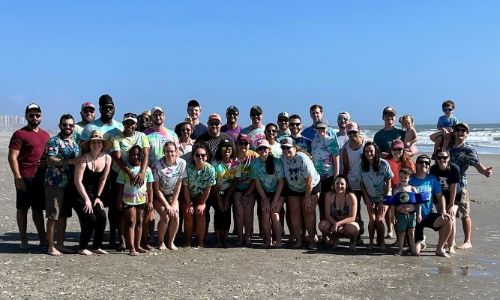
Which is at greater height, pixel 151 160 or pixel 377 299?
pixel 151 160

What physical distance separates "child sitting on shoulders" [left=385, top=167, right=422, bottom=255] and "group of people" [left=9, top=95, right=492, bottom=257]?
0.05 feet

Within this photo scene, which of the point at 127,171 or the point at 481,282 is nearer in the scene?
the point at 481,282

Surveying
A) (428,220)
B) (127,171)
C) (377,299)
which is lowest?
(377,299)

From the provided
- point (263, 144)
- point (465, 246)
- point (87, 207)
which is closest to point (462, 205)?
point (465, 246)

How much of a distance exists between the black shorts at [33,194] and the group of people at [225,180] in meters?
0.01

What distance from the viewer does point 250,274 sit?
23.5 feet

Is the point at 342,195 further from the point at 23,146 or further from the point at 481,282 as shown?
the point at 23,146

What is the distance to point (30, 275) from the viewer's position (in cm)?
686

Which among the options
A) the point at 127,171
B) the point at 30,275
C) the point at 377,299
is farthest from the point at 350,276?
the point at 30,275

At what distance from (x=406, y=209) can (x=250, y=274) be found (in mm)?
2685

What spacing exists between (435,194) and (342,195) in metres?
1.38

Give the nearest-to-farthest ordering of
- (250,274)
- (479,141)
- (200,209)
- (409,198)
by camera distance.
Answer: (250,274) < (409,198) < (200,209) < (479,141)

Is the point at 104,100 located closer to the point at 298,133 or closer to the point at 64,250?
the point at 64,250

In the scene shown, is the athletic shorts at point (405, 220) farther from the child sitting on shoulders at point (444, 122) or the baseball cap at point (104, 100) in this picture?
the baseball cap at point (104, 100)
